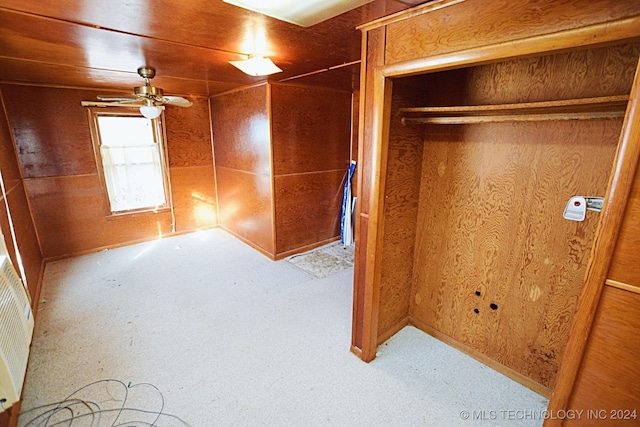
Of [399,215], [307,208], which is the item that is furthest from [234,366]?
[307,208]

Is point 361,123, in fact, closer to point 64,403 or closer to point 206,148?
point 64,403

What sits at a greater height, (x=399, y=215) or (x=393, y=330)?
(x=399, y=215)

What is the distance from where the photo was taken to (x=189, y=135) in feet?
14.8

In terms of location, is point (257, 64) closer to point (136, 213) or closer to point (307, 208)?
point (307, 208)

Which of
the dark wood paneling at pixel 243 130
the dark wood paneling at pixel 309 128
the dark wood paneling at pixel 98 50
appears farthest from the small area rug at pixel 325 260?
the dark wood paneling at pixel 98 50

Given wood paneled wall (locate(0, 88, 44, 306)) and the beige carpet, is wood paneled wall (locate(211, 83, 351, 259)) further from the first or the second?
wood paneled wall (locate(0, 88, 44, 306))

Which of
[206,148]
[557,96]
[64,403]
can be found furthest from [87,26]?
[206,148]

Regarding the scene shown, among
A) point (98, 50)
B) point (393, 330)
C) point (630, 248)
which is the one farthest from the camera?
point (393, 330)

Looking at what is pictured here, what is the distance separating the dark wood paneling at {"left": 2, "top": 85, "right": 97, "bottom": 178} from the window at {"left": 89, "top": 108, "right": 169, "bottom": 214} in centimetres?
15

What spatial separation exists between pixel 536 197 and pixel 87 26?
8.75 ft

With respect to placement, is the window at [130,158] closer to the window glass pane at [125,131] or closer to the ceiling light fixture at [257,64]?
the window glass pane at [125,131]

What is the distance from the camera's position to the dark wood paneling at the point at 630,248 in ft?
3.27

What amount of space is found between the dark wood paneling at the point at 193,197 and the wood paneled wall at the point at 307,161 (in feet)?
5.64

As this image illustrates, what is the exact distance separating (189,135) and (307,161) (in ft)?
6.38
